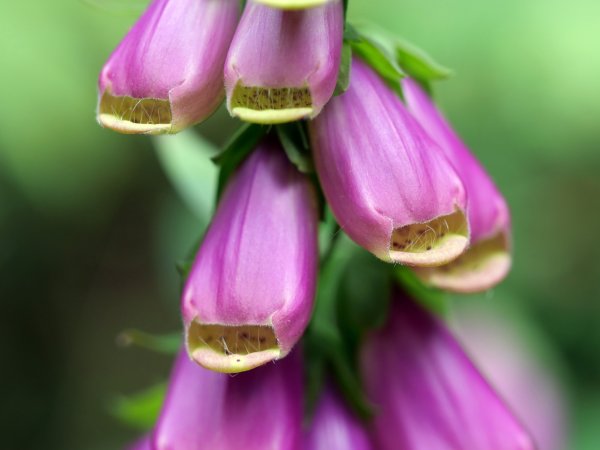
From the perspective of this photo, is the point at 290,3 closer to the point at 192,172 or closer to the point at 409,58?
the point at 409,58

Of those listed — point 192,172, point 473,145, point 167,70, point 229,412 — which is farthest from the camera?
point 473,145

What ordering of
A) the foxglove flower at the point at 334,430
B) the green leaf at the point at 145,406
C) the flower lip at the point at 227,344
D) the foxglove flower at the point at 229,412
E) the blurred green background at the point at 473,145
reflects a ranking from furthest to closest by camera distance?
the blurred green background at the point at 473,145, the green leaf at the point at 145,406, the foxglove flower at the point at 334,430, the foxglove flower at the point at 229,412, the flower lip at the point at 227,344

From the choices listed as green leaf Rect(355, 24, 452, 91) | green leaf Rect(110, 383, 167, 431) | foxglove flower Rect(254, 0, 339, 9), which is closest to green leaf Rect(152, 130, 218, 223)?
green leaf Rect(110, 383, 167, 431)

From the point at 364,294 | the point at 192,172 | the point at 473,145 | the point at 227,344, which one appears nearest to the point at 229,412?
the point at 227,344

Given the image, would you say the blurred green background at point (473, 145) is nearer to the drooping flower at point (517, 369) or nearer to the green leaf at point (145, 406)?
the drooping flower at point (517, 369)

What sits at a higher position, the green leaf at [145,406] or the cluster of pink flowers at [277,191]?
the cluster of pink flowers at [277,191]

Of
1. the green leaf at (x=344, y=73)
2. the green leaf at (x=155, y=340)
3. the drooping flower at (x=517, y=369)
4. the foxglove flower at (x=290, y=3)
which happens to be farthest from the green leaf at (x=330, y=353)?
the drooping flower at (x=517, y=369)

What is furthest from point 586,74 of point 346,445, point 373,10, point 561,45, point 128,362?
point 128,362
